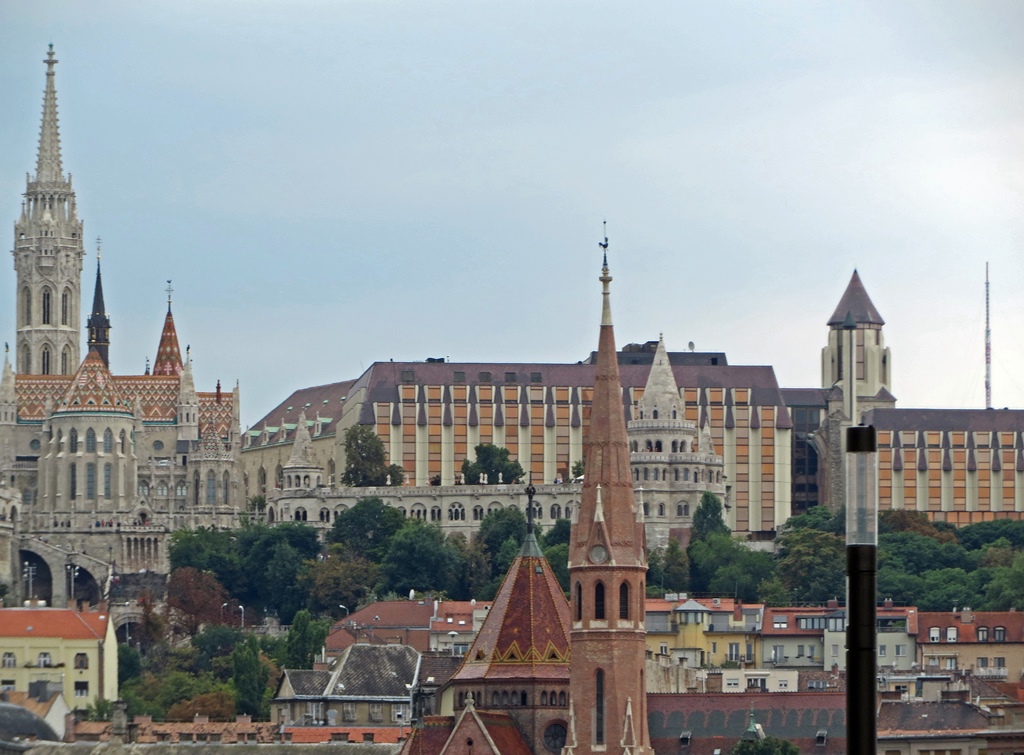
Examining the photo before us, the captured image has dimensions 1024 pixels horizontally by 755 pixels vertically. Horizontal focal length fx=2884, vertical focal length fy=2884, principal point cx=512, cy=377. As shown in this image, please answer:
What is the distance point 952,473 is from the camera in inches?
7249

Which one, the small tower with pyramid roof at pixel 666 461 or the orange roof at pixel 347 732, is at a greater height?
the small tower with pyramid roof at pixel 666 461

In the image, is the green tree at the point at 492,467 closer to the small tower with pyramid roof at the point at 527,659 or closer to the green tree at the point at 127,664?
the green tree at the point at 127,664

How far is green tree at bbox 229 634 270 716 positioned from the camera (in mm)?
117875

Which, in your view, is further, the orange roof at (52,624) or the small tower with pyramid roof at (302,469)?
the small tower with pyramid roof at (302,469)

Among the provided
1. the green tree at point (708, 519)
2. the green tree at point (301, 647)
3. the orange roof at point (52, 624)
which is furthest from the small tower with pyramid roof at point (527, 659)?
the green tree at point (708, 519)

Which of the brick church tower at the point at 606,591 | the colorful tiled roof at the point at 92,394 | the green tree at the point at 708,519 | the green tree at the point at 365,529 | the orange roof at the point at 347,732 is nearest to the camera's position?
the brick church tower at the point at 606,591

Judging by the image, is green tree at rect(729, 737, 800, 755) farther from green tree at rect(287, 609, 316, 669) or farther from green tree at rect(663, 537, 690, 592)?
green tree at rect(663, 537, 690, 592)

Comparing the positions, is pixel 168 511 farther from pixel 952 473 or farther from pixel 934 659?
pixel 934 659

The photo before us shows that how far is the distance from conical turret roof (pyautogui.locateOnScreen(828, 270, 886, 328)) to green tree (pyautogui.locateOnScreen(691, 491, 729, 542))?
28.3m

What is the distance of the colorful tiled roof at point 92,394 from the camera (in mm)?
185000

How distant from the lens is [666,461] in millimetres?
169500

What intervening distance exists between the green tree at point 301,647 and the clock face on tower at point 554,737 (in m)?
51.1

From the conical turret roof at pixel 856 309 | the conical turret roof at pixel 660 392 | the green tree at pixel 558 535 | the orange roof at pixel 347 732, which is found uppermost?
the conical turret roof at pixel 856 309

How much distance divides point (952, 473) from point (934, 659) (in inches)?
2512
